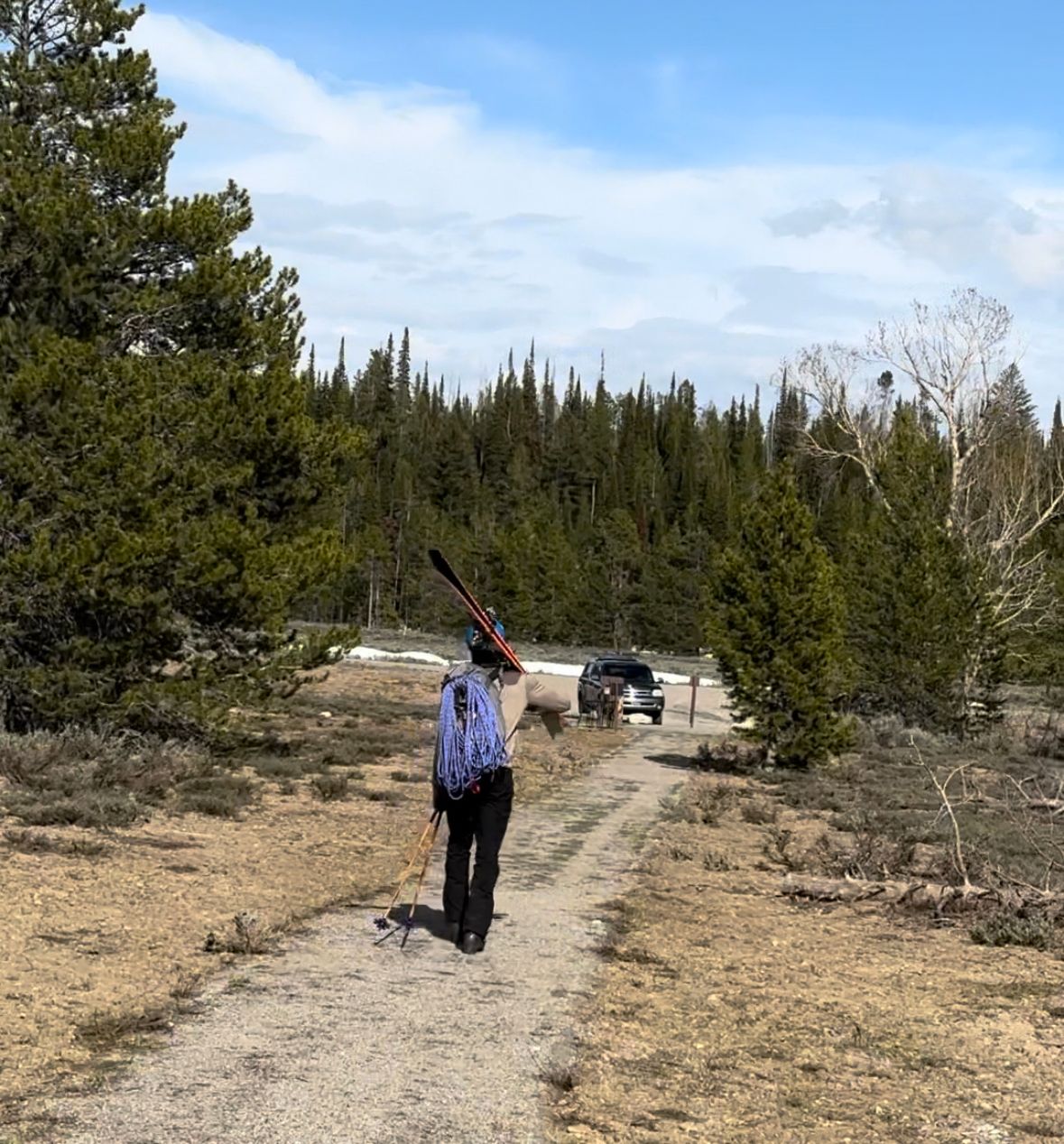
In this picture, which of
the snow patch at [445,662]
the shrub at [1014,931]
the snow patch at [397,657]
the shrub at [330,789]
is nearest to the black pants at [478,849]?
the shrub at [1014,931]

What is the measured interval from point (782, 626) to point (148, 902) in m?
14.1

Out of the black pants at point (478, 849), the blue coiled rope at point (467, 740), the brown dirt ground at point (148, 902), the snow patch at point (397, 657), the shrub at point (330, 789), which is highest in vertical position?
the blue coiled rope at point (467, 740)

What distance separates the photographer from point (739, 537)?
21875 millimetres

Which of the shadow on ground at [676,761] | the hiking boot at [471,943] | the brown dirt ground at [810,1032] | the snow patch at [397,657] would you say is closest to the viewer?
the brown dirt ground at [810,1032]

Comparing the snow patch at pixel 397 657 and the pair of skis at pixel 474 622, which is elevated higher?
the pair of skis at pixel 474 622

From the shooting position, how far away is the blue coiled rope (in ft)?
24.7

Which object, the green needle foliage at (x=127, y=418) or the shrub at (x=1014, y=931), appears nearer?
the shrub at (x=1014, y=931)

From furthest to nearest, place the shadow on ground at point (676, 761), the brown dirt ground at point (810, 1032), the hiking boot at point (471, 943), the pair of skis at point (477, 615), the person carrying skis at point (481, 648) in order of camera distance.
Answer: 1. the shadow on ground at point (676, 761)
2. the person carrying skis at point (481, 648)
3. the pair of skis at point (477, 615)
4. the hiking boot at point (471, 943)
5. the brown dirt ground at point (810, 1032)

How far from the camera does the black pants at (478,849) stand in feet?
24.7

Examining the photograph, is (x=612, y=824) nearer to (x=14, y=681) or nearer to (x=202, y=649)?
(x=202, y=649)

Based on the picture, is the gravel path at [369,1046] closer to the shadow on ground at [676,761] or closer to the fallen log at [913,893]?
the fallen log at [913,893]

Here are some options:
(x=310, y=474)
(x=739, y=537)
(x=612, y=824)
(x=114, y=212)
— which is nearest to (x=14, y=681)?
(x=310, y=474)

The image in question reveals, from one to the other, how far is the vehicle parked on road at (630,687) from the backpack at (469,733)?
27.0 m

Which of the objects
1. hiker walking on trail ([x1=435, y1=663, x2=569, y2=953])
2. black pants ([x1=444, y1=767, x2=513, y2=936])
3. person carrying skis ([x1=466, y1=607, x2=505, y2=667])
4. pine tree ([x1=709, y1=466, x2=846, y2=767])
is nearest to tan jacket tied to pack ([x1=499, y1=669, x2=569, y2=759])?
hiker walking on trail ([x1=435, y1=663, x2=569, y2=953])
